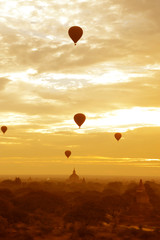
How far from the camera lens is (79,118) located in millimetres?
70062

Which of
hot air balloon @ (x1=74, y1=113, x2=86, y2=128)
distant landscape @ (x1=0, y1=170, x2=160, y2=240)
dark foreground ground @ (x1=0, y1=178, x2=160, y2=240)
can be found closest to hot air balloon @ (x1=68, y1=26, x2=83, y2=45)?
hot air balloon @ (x1=74, y1=113, x2=86, y2=128)

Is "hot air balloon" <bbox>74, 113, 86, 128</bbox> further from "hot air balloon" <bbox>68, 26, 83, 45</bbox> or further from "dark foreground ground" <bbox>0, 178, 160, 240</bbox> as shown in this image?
"hot air balloon" <bbox>68, 26, 83, 45</bbox>

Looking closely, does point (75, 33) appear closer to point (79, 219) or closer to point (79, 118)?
point (79, 118)

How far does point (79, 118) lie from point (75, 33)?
19.3 meters

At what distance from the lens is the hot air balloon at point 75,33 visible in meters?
55.8

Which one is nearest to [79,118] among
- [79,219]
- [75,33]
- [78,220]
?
[75,33]

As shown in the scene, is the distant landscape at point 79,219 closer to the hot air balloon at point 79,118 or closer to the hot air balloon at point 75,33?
the hot air balloon at point 79,118

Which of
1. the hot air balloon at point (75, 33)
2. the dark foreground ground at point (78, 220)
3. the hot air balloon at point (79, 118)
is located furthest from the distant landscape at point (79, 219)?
the hot air balloon at point (75, 33)

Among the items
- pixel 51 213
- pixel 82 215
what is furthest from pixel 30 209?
pixel 82 215

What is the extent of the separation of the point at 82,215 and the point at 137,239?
57.1 ft

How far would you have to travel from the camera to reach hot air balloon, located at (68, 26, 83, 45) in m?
55.8

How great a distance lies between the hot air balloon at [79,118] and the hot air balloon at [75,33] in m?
18.8

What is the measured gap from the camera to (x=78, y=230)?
4500cm

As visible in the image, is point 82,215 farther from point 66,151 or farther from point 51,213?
point 66,151
